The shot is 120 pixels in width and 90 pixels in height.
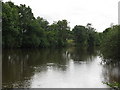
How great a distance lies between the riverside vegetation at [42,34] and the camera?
2411cm

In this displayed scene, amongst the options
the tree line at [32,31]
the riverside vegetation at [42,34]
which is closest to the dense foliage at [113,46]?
the riverside vegetation at [42,34]

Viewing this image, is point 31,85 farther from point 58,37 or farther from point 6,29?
point 58,37

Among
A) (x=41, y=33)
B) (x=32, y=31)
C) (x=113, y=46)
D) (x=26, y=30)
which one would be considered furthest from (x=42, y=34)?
(x=113, y=46)

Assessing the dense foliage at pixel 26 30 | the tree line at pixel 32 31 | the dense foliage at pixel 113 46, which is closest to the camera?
the dense foliage at pixel 113 46

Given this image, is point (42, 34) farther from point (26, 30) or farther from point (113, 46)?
point (113, 46)

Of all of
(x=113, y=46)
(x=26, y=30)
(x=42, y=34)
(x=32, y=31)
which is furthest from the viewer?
(x=42, y=34)

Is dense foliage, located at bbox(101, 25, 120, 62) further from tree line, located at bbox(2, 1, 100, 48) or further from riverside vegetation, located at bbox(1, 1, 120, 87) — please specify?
tree line, located at bbox(2, 1, 100, 48)

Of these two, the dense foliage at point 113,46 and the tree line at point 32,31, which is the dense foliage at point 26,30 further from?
the dense foliage at point 113,46

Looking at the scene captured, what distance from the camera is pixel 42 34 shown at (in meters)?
66.4

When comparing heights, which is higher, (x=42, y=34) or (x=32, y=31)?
(x=32, y=31)

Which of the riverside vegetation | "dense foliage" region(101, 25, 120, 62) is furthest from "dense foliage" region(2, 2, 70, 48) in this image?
"dense foliage" region(101, 25, 120, 62)

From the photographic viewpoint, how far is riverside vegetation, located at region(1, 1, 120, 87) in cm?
2411

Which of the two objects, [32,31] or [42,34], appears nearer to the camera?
[32,31]

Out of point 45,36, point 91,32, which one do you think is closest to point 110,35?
point 45,36
